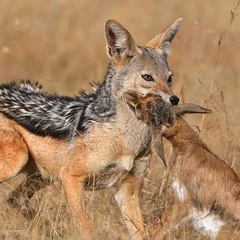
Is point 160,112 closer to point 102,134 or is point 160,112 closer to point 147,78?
point 147,78

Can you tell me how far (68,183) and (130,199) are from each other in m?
0.63

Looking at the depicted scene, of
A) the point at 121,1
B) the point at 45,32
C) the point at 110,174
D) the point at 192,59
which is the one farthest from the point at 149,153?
the point at 121,1

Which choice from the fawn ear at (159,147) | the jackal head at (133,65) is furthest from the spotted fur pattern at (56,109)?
the fawn ear at (159,147)

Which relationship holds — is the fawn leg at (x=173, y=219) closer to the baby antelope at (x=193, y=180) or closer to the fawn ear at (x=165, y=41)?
the baby antelope at (x=193, y=180)

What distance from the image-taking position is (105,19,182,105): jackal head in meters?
8.52

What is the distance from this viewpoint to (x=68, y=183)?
8422mm

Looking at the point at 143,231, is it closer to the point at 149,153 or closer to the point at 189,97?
the point at 149,153

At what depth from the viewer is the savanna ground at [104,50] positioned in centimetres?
1051

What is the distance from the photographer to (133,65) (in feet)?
28.5

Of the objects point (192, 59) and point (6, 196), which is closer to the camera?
point (6, 196)

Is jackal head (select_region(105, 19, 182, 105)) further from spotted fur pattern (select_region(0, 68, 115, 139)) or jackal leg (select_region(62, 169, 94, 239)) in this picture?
jackal leg (select_region(62, 169, 94, 239))

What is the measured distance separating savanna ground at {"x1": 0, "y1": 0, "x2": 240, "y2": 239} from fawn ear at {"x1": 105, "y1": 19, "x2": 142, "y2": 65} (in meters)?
1.39

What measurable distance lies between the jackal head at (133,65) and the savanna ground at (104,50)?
1.22 m

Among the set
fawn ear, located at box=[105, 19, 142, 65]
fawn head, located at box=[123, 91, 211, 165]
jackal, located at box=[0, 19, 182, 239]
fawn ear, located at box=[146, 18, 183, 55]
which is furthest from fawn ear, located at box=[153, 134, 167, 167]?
fawn ear, located at box=[146, 18, 183, 55]
